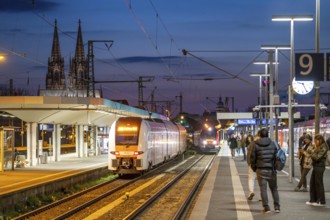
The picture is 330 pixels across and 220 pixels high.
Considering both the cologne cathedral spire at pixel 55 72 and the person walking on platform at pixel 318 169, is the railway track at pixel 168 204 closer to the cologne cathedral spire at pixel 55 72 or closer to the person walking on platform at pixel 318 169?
the person walking on platform at pixel 318 169

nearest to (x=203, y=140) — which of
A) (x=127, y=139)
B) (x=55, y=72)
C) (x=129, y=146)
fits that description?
(x=127, y=139)

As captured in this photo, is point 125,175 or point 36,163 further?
point 36,163

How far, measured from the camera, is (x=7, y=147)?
2895cm

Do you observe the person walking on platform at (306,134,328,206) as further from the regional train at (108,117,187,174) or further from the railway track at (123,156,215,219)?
the regional train at (108,117,187,174)

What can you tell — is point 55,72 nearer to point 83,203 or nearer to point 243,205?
point 83,203

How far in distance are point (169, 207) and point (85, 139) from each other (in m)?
32.4

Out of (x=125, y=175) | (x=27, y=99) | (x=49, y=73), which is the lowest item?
(x=125, y=175)

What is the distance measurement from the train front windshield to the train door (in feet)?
15.8

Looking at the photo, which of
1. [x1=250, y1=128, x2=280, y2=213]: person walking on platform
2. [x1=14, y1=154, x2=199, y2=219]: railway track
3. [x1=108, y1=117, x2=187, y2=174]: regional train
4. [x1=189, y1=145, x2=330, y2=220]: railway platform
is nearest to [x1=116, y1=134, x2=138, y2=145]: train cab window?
[x1=108, y1=117, x2=187, y2=174]: regional train

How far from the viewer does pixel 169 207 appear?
680 inches

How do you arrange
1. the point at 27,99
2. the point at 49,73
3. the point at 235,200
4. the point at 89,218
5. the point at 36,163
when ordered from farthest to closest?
1. the point at 49,73
2. the point at 36,163
3. the point at 27,99
4. the point at 235,200
5. the point at 89,218

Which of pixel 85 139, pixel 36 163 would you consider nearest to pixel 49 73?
pixel 85 139

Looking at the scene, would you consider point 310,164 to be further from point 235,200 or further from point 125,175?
point 125,175

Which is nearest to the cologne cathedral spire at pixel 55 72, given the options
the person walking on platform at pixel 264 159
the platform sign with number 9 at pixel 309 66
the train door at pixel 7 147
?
the train door at pixel 7 147
